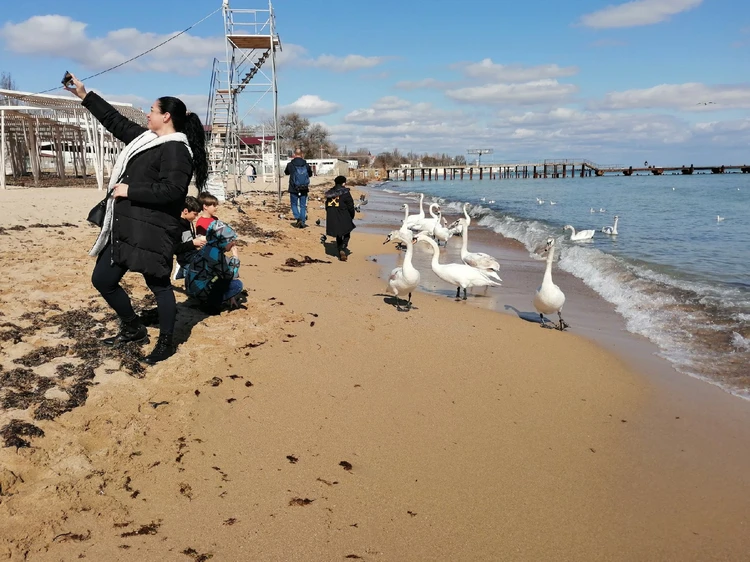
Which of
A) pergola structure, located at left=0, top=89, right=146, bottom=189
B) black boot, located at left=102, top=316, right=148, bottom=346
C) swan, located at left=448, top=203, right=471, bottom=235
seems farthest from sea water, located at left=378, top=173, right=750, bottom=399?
pergola structure, located at left=0, top=89, right=146, bottom=189

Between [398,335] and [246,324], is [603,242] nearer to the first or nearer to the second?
[398,335]

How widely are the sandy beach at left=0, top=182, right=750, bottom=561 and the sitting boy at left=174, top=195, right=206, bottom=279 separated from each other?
0.58 m

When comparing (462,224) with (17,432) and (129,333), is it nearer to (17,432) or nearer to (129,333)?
(129,333)

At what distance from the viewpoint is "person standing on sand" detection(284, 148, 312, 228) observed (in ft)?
44.5

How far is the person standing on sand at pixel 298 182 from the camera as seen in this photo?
1356 centimetres

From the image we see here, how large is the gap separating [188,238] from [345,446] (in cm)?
271

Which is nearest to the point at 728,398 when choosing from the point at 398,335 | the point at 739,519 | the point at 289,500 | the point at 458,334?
the point at 739,519

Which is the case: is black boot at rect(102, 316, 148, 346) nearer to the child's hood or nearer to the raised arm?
the child's hood

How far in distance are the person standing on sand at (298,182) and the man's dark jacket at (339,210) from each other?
2.46 meters

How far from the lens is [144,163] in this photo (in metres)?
3.94

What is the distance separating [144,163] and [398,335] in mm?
3304

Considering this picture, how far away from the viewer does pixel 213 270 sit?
5.73 metres

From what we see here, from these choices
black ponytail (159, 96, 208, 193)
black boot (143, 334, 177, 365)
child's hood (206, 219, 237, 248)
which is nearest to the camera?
black ponytail (159, 96, 208, 193)

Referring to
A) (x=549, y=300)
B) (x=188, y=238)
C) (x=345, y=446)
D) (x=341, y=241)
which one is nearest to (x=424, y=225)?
(x=341, y=241)
